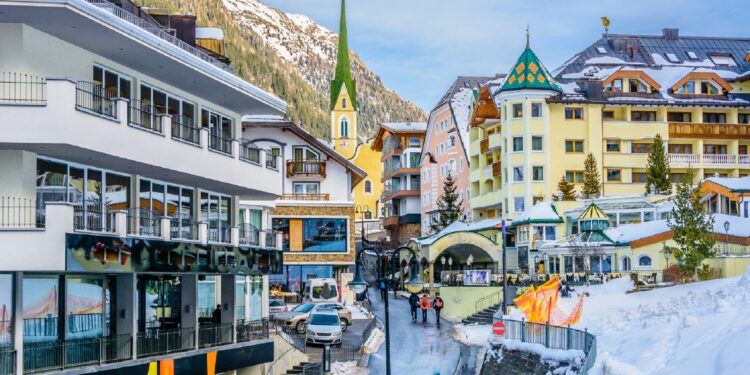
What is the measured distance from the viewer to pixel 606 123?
92.6 meters

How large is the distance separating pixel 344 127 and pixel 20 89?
138780mm

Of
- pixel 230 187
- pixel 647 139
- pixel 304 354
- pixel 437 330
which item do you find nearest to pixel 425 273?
pixel 647 139

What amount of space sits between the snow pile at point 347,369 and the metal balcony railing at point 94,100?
1544cm

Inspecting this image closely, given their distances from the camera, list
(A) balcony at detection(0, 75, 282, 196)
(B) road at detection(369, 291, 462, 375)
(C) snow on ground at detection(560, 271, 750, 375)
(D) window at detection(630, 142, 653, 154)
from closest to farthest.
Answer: (C) snow on ground at detection(560, 271, 750, 375), (A) balcony at detection(0, 75, 282, 196), (B) road at detection(369, 291, 462, 375), (D) window at detection(630, 142, 653, 154)

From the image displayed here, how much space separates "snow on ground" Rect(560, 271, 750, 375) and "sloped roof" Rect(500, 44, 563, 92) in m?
45.5

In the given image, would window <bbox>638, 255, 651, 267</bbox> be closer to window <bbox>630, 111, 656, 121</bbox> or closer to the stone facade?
the stone facade

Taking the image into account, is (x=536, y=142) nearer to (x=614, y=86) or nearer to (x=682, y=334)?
(x=614, y=86)

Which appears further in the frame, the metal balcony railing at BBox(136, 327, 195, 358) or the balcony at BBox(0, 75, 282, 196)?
the metal balcony railing at BBox(136, 327, 195, 358)

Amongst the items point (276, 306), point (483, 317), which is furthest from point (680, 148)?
point (276, 306)

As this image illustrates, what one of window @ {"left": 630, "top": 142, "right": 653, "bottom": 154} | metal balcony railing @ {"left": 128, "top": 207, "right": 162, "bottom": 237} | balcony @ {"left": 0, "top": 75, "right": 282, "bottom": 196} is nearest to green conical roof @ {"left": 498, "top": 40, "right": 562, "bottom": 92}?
window @ {"left": 630, "top": 142, "right": 653, "bottom": 154}

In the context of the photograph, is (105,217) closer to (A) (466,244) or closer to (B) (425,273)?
(A) (466,244)

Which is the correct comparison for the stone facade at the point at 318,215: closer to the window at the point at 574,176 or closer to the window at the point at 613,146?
the window at the point at 574,176

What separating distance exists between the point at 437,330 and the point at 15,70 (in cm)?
3367

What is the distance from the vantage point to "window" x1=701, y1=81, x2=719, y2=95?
94812mm
